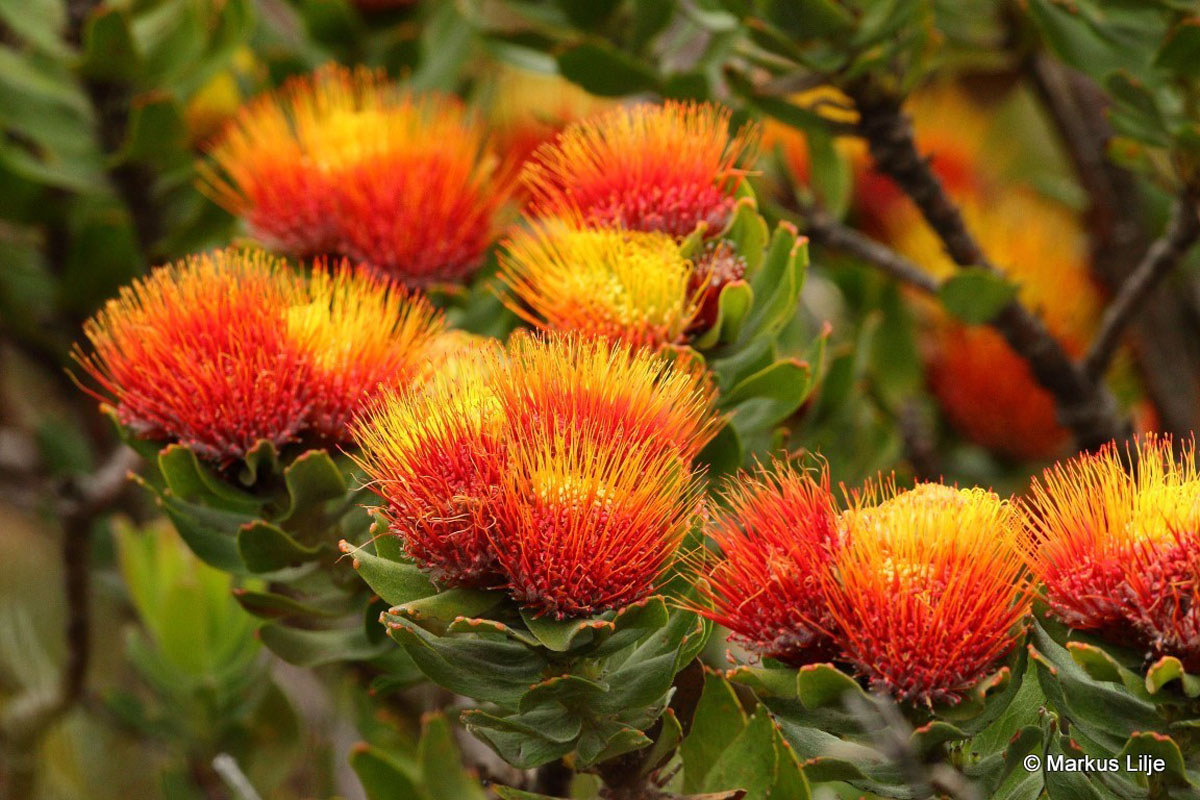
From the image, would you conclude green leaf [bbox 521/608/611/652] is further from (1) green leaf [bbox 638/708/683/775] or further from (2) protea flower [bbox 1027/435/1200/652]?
(2) protea flower [bbox 1027/435/1200/652]

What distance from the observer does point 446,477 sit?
0.62m

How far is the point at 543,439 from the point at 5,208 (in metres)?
0.91

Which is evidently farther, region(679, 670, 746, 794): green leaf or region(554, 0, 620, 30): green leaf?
region(554, 0, 620, 30): green leaf

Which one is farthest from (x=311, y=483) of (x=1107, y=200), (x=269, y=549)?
(x=1107, y=200)

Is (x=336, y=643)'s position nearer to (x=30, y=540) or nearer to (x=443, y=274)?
(x=443, y=274)

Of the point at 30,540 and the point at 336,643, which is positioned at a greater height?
the point at 336,643

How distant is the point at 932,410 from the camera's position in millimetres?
1350

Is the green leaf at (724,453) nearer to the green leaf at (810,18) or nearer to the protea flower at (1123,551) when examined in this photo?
the protea flower at (1123,551)

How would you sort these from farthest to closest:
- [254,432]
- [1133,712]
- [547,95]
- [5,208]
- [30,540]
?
[30,540], [547,95], [5,208], [254,432], [1133,712]

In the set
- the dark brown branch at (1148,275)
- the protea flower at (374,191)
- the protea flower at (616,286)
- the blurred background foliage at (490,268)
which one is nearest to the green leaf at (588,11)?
the blurred background foliage at (490,268)

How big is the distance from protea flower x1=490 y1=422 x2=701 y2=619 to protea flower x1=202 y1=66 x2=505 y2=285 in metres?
0.34

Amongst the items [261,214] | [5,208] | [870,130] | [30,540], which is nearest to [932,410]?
[870,130]

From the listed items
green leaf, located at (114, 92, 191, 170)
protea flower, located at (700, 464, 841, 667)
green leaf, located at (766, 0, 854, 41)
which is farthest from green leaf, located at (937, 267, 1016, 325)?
green leaf, located at (114, 92, 191, 170)

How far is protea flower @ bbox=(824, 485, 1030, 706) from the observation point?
0.59 meters
